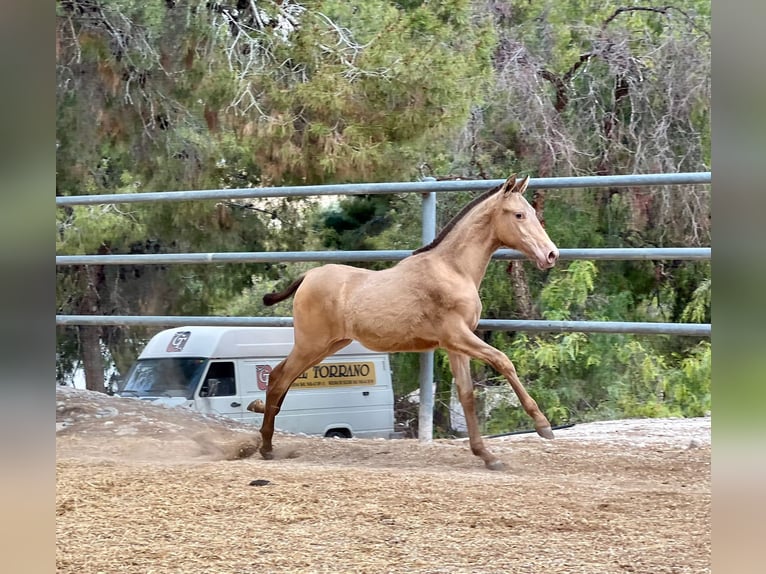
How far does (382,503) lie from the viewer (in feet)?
7.91

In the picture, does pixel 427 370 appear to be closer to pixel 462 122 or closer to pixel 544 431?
pixel 544 431

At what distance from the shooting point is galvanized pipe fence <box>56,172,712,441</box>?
2898 mm

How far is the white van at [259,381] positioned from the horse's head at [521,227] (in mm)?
1563

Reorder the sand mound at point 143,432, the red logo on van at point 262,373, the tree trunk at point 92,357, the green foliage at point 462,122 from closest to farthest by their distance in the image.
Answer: the sand mound at point 143,432 → the red logo on van at point 262,373 → the green foliage at point 462,122 → the tree trunk at point 92,357

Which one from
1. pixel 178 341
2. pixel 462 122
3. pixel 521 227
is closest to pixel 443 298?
pixel 521 227

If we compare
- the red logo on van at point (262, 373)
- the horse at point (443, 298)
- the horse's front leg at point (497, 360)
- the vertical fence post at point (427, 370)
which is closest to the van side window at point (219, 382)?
the red logo on van at point (262, 373)

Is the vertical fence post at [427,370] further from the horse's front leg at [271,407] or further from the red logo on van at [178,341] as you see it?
the red logo on van at [178,341]

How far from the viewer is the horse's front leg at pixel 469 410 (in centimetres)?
295

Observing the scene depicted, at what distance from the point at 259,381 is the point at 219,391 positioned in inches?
9.2

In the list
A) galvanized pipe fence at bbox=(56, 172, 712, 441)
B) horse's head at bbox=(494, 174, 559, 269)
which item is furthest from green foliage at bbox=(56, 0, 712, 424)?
horse's head at bbox=(494, 174, 559, 269)

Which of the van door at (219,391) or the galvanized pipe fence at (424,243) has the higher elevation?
the galvanized pipe fence at (424,243)
